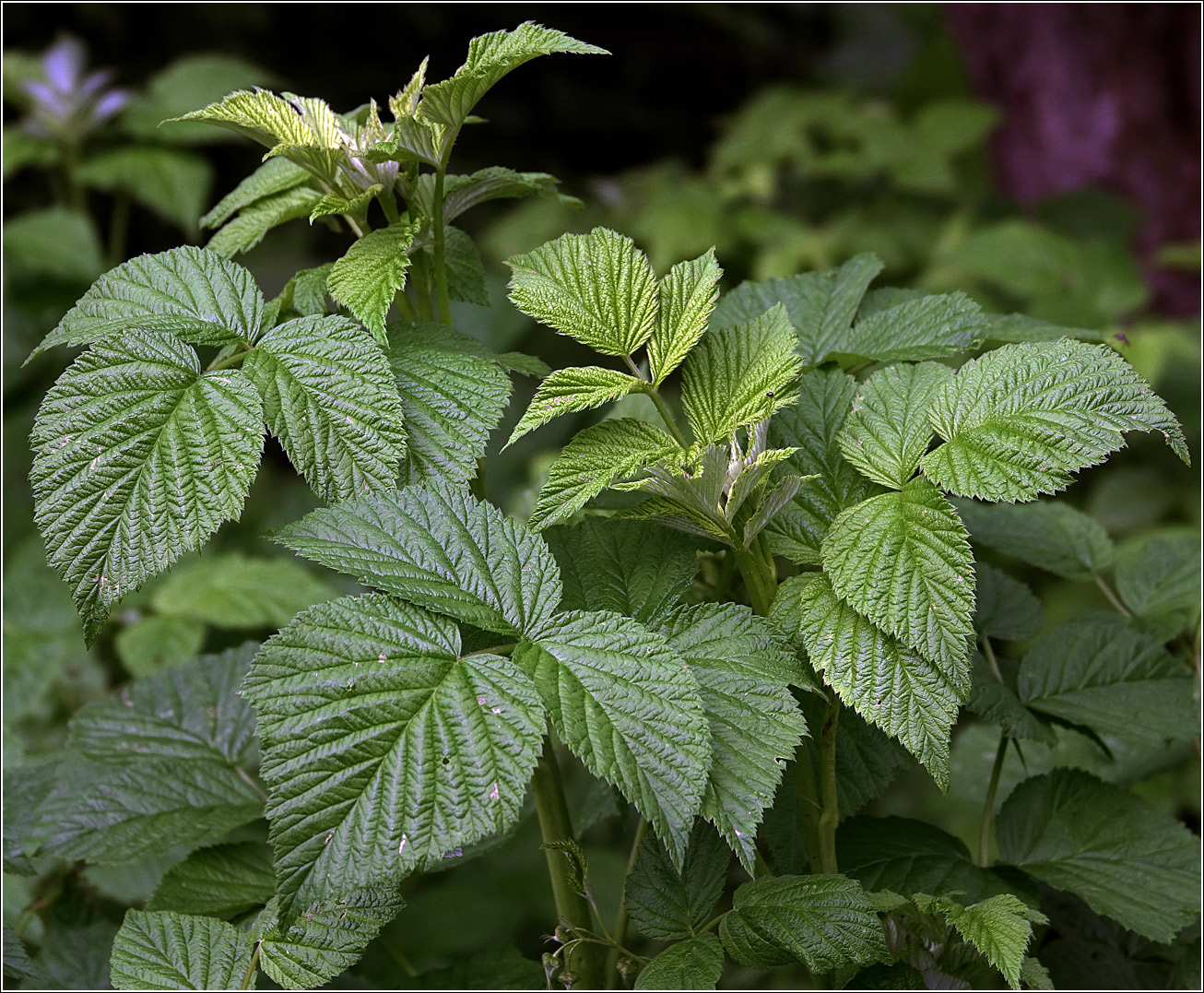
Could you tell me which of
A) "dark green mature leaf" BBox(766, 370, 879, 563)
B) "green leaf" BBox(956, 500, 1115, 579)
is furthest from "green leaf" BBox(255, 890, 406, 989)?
"green leaf" BBox(956, 500, 1115, 579)

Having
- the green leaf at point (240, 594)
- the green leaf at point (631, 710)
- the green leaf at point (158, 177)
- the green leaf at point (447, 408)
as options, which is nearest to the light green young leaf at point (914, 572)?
the green leaf at point (631, 710)

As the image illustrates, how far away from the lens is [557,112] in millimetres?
2867

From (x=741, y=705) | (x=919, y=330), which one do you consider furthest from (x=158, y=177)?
(x=741, y=705)

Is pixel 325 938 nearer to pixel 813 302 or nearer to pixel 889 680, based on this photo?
pixel 889 680

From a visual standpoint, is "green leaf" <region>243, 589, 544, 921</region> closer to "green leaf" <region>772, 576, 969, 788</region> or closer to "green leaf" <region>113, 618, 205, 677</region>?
"green leaf" <region>772, 576, 969, 788</region>

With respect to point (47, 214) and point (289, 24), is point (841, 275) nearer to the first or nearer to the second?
point (47, 214)

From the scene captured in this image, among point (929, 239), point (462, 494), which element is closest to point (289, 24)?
point (929, 239)

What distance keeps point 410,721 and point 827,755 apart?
10.6 inches

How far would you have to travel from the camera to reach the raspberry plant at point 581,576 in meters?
0.53

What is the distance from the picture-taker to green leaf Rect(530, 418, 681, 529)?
577 mm

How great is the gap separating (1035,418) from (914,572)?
120 millimetres

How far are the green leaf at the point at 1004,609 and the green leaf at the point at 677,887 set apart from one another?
11.5 inches

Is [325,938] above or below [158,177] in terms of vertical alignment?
below

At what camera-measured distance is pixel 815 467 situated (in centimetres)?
67
